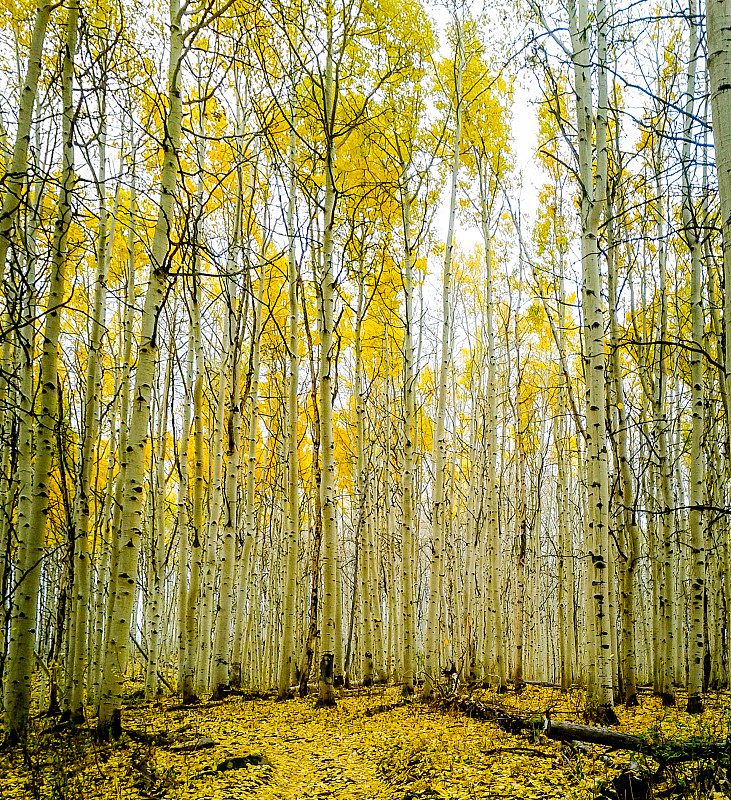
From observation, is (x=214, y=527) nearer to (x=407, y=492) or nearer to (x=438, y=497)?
(x=407, y=492)

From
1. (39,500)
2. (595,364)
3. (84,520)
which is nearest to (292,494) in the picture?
(84,520)

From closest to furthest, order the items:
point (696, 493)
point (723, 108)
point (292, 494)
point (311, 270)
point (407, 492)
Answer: point (723, 108) → point (696, 493) → point (292, 494) → point (407, 492) → point (311, 270)

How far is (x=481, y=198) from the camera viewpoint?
30.3 feet

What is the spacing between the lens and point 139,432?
466cm

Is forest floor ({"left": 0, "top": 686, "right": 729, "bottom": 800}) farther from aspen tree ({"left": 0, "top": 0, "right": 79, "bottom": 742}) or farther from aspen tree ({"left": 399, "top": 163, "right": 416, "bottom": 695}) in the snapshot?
aspen tree ({"left": 399, "top": 163, "right": 416, "bottom": 695})

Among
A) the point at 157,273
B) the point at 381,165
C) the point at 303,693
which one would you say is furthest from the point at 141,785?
the point at 381,165

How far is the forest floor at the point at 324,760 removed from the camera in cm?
352

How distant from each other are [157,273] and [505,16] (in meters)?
7.09

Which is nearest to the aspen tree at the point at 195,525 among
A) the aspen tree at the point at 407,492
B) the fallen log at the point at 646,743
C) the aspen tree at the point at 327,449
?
the aspen tree at the point at 327,449

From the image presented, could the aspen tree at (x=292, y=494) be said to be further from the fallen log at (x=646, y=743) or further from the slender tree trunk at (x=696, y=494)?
the slender tree trunk at (x=696, y=494)

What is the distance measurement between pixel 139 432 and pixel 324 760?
10.3 feet

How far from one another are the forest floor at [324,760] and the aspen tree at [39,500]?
18.0 inches

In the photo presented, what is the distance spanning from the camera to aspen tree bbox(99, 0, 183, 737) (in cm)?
443

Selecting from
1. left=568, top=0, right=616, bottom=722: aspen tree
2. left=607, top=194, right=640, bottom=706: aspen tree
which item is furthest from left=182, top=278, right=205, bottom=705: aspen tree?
left=607, top=194, right=640, bottom=706: aspen tree
